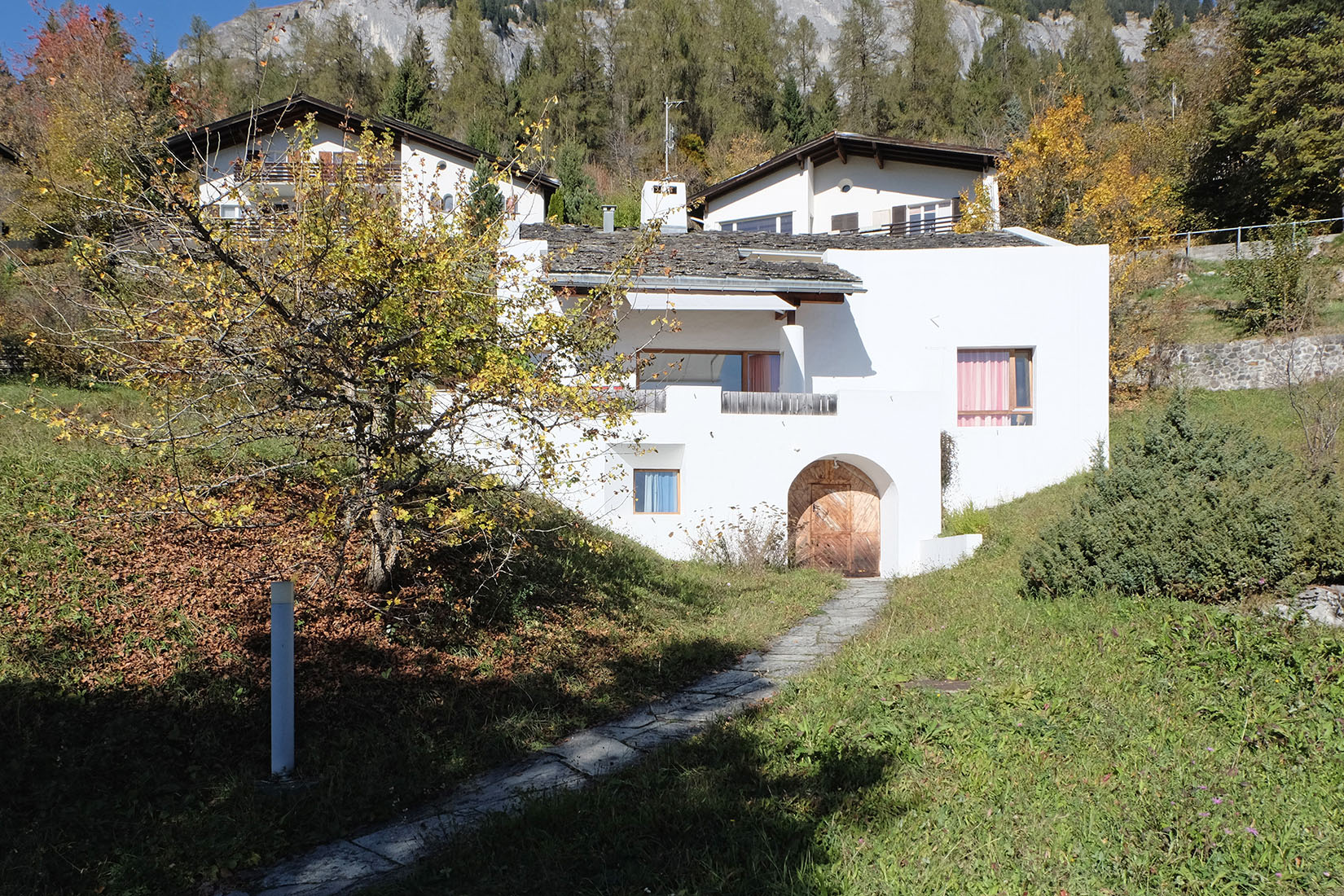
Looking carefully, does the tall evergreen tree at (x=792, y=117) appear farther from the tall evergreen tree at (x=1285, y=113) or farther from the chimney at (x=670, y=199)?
the chimney at (x=670, y=199)

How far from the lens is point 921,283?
60.1ft

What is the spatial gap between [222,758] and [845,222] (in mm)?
24908

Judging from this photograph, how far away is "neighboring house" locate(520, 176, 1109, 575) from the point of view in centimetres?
1546

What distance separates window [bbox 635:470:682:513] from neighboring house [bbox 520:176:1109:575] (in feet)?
0.10

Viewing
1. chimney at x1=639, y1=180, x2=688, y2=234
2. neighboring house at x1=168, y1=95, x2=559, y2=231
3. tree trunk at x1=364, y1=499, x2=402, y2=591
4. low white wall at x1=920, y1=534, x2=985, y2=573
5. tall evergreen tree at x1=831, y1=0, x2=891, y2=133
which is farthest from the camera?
tall evergreen tree at x1=831, y1=0, x2=891, y2=133

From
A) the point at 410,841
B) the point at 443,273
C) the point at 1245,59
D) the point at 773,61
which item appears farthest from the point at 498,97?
the point at 410,841

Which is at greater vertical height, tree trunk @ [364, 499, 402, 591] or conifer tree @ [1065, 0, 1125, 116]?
conifer tree @ [1065, 0, 1125, 116]

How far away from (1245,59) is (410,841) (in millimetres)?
39480

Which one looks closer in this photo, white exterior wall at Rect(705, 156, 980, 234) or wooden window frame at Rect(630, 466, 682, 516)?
wooden window frame at Rect(630, 466, 682, 516)

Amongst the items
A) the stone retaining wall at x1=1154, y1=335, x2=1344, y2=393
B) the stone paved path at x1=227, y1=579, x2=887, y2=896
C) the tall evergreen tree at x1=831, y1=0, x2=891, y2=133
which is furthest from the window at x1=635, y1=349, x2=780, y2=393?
the tall evergreen tree at x1=831, y1=0, x2=891, y2=133

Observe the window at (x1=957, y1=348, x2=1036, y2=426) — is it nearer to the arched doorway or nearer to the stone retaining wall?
the arched doorway

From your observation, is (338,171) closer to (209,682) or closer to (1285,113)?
(209,682)

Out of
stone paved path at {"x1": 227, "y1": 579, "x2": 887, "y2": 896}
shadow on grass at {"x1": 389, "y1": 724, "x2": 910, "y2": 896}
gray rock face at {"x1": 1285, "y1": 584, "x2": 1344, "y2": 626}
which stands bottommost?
stone paved path at {"x1": 227, "y1": 579, "x2": 887, "y2": 896}

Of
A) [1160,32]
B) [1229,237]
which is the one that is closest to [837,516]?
[1229,237]
